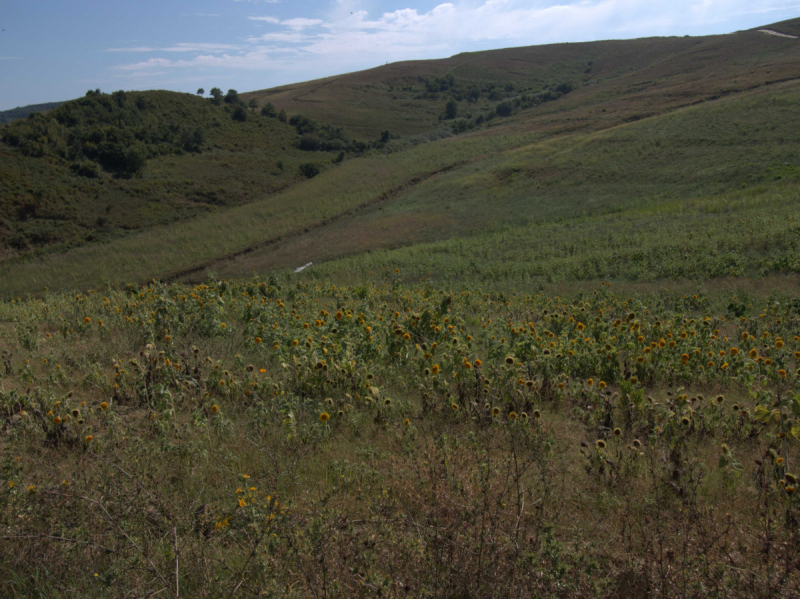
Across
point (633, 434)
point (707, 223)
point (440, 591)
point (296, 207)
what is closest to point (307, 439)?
point (440, 591)

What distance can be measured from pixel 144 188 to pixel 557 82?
73770mm

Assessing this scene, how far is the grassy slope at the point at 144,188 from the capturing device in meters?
32.6

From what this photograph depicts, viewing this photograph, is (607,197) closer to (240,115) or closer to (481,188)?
(481,188)

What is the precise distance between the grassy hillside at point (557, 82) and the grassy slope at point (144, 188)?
1783 centimetres

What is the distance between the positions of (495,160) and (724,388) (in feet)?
120

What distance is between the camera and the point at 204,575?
2324 millimetres

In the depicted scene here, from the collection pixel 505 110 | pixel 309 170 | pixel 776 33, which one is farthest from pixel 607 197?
pixel 776 33

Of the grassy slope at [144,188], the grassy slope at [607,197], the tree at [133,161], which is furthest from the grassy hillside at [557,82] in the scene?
the tree at [133,161]

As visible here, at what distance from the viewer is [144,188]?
128 ft

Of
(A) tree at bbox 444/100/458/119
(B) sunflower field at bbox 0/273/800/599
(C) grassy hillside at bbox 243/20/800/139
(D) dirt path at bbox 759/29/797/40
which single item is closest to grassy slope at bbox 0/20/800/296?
(C) grassy hillside at bbox 243/20/800/139

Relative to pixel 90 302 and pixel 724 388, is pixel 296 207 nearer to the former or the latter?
pixel 90 302

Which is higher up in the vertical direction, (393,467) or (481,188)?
(481,188)

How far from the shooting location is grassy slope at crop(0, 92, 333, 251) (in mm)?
32625

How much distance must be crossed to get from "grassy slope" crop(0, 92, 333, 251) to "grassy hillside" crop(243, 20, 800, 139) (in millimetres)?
17829
